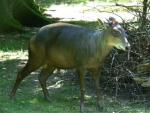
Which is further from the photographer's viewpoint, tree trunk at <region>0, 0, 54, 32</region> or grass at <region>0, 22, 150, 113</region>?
tree trunk at <region>0, 0, 54, 32</region>

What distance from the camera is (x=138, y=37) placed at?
33.8ft

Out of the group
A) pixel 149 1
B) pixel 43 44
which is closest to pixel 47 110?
pixel 43 44

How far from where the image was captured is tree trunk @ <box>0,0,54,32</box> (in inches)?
683

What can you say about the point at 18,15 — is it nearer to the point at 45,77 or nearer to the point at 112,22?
the point at 45,77

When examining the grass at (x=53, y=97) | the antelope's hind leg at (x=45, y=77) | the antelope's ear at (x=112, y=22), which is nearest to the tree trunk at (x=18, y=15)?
the grass at (x=53, y=97)

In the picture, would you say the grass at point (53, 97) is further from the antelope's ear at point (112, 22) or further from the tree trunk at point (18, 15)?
the tree trunk at point (18, 15)

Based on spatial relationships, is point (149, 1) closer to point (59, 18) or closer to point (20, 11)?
→ point (20, 11)

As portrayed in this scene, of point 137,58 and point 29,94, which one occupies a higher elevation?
point 137,58

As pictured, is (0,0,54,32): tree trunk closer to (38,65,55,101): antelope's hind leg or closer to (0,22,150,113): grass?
(0,22,150,113): grass

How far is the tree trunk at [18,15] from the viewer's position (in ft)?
57.0

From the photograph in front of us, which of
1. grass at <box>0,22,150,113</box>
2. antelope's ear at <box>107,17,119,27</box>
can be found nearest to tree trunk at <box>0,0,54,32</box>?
grass at <box>0,22,150,113</box>

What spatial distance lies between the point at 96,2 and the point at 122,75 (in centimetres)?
1905

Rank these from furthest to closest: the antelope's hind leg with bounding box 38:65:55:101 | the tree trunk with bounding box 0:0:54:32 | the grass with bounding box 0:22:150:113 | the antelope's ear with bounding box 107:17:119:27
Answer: the tree trunk with bounding box 0:0:54:32, the antelope's hind leg with bounding box 38:65:55:101, the grass with bounding box 0:22:150:113, the antelope's ear with bounding box 107:17:119:27

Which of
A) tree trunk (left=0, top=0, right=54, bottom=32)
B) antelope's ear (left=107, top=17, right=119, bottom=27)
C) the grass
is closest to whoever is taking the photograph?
antelope's ear (left=107, top=17, right=119, bottom=27)
